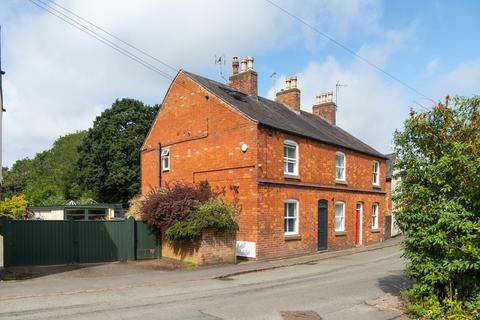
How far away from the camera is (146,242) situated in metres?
17.7

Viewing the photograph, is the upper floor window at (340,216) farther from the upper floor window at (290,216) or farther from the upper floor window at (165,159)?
the upper floor window at (165,159)

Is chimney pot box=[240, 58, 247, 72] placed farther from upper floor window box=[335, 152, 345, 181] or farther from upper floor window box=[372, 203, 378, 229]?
upper floor window box=[372, 203, 378, 229]

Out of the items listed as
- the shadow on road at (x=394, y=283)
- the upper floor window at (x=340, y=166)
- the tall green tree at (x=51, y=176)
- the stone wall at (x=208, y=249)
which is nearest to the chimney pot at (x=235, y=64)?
the upper floor window at (x=340, y=166)

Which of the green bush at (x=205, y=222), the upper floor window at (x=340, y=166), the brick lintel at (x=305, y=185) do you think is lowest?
the green bush at (x=205, y=222)

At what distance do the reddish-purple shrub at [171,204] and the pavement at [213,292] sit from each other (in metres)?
1.99

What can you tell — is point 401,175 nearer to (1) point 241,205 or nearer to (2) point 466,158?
(2) point 466,158

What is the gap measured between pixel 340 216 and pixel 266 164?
748cm

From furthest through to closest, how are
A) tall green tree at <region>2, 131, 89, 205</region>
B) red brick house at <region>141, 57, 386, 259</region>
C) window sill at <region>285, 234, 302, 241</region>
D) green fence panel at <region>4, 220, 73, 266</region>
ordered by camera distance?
tall green tree at <region>2, 131, 89, 205</region>, window sill at <region>285, 234, 302, 241</region>, red brick house at <region>141, 57, 386, 259</region>, green fence panel at <region>4, 220, 73, 266</region>

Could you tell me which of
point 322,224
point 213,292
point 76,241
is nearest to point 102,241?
point 76,241

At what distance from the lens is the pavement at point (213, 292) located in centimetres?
858

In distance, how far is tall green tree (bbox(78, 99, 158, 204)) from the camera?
1599 inches

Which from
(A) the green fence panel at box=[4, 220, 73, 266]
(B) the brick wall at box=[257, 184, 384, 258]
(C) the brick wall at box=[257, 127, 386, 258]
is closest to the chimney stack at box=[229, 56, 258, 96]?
(C) the brick wall at box=[257, 127, 386, 258]

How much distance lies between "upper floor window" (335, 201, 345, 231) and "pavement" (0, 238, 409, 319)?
629 cm

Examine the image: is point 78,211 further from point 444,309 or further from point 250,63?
point 444,309
